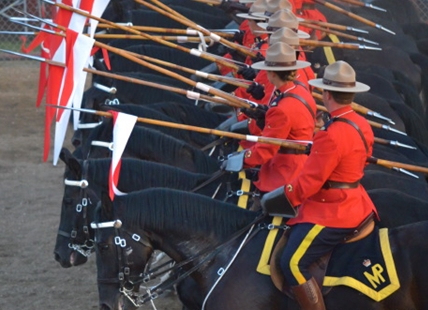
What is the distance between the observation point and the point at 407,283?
596cm

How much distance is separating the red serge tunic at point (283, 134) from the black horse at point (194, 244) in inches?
31.1

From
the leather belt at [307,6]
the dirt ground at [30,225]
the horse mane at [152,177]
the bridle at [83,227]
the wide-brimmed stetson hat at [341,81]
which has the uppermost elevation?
the wide-brimmed stetson hat at [341,81]

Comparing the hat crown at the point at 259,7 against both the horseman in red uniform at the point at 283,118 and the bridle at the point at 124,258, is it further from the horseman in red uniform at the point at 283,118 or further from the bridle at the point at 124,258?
the bridle at the point at 124,258

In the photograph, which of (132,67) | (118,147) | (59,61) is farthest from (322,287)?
(132,67)

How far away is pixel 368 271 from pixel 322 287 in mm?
305

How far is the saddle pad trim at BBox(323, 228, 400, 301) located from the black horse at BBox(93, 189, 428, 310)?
12.7 inches

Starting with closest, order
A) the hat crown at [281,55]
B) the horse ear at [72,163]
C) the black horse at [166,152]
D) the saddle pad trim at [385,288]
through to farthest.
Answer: the saddle pad trim at [385,288] < the hat crown at [281,55] < the horse ear at [72,163] < the black horse at [166,152]

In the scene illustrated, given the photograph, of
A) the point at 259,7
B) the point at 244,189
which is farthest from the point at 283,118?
the point at 259,7

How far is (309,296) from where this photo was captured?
239 inches

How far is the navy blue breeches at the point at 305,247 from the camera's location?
20.1ft

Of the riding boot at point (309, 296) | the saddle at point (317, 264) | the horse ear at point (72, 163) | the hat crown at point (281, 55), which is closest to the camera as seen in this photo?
the riding boot at point (309, 296)

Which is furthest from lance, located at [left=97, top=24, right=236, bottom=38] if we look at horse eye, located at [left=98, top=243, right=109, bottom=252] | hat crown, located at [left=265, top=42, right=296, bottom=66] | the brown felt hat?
horse eye, located at [left=98, top=243, right=109, bottom=252]

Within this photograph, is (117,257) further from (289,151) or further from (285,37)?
(285,37)

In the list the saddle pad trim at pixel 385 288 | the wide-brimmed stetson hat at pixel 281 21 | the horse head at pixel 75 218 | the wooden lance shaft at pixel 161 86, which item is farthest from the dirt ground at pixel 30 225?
the saddle pad trim at pixel 385 288
